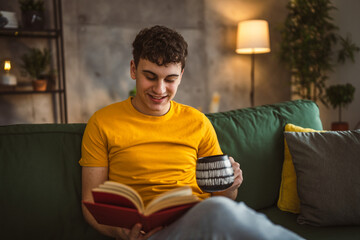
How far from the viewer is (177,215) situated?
0.84 meters

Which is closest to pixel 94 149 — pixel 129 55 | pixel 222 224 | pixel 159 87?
pixel 159 87

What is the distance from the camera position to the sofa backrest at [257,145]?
1469 millimetres

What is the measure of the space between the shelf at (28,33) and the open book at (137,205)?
244cm

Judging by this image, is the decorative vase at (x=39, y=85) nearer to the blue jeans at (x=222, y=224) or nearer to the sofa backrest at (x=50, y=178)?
the sofa backrest at (x=50, y=178)

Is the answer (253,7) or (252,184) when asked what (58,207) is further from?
(253,7)

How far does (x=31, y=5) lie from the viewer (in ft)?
9.32

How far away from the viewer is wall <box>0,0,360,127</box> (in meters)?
3.22

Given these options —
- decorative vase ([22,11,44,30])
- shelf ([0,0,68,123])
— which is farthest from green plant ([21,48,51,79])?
decorative vase ([22,11,44,30])

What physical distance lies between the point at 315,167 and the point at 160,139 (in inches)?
24.9

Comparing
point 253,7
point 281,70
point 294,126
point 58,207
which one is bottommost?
point 58,207

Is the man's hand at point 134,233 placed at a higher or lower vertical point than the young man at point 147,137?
lower

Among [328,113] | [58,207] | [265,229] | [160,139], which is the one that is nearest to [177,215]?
[265,229]

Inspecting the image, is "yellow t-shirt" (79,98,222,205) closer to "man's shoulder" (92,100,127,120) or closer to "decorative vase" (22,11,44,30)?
"man's shoulder" (92,100,127,120)

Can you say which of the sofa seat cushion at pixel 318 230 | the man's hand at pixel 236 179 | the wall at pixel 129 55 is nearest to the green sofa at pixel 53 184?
the sofa seat cushion at pixel 318 230
